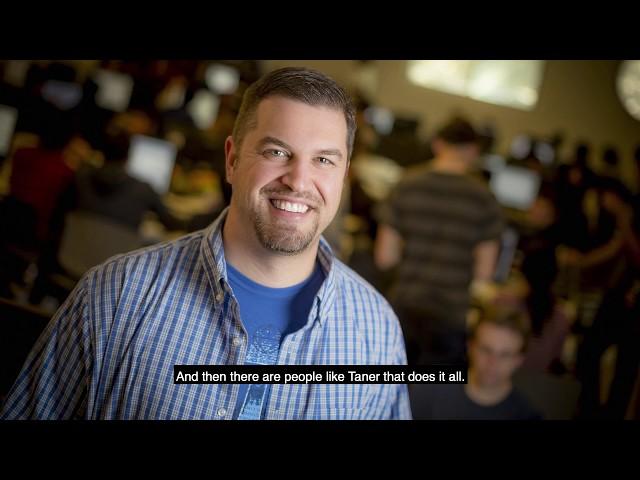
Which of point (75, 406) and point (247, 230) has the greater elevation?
point (247, 230)

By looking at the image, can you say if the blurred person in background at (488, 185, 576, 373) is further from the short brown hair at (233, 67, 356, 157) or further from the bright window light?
the bright window light

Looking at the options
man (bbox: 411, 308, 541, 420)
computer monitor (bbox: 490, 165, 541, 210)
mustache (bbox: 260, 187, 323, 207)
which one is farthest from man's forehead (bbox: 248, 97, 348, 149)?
computer monitor (bbox: 490, 165, 541, 210)

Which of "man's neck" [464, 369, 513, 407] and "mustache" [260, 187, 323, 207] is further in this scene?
"man's neck" [464, 369, 513, 407]

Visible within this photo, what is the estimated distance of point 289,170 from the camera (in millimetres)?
1299

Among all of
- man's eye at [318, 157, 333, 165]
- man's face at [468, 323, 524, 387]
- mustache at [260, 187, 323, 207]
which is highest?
man's eye at [318, 157, 333, 165]

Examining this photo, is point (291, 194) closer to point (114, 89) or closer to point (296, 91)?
A: point (296, 91)

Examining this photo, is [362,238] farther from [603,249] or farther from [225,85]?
[225,85]

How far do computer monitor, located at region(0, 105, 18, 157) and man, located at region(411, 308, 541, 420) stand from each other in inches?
96.6

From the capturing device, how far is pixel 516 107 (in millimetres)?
7277

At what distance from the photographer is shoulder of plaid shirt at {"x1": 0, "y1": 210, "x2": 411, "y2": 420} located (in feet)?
4.30

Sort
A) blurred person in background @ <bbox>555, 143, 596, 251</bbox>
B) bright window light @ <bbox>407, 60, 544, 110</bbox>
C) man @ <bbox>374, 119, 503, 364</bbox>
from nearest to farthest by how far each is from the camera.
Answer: man @ <bbox>374, 119, 503, 364</bbox>, blurred person in background @ <bbox>555, 143, 596, 251</bbox>, bright window light @ <bbox>407, 60, 544, 110</bbox>
